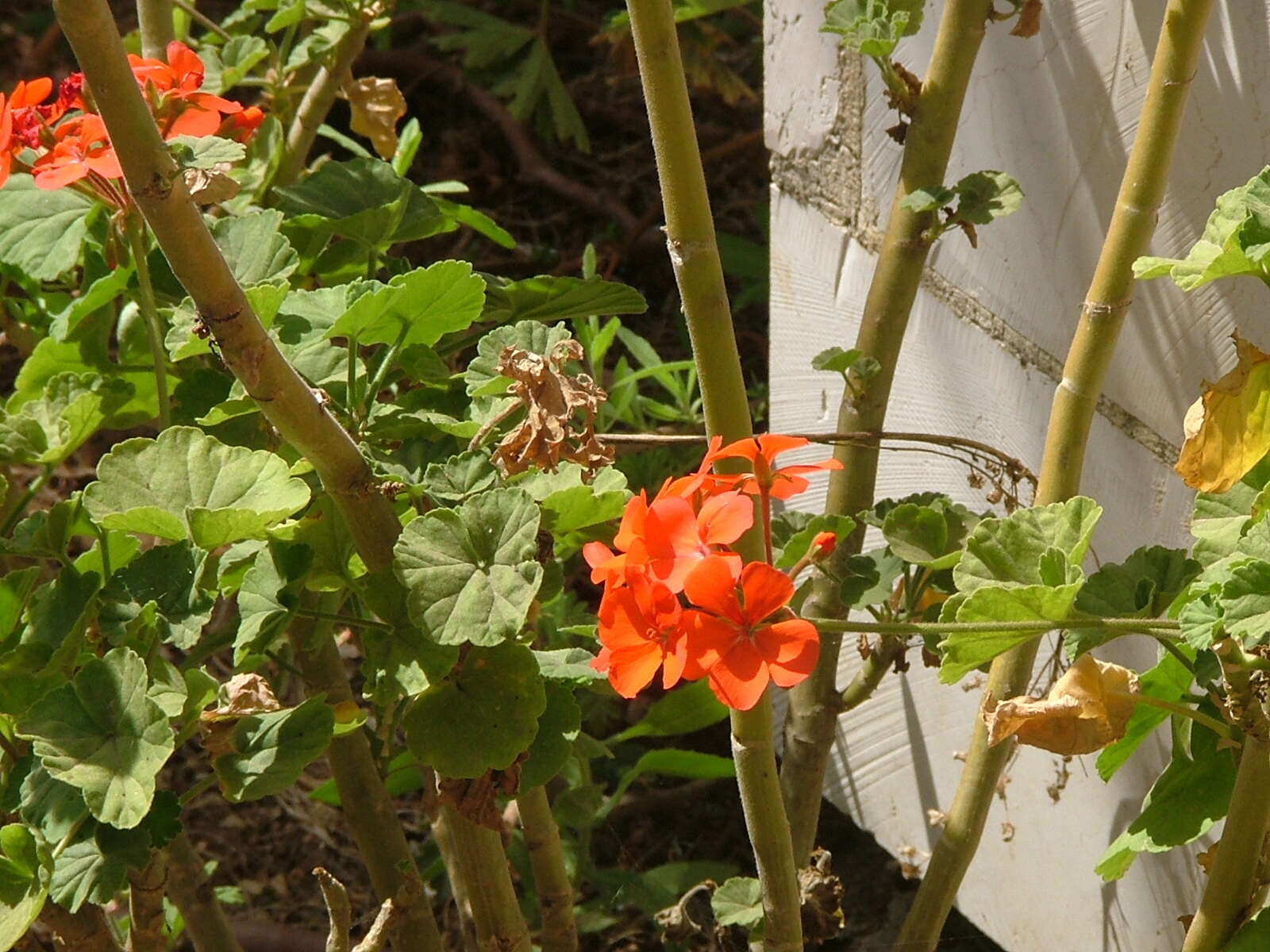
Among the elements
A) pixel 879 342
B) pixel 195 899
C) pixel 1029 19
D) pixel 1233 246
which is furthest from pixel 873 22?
pixel 195 899

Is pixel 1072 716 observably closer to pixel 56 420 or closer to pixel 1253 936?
pixel 1253 936

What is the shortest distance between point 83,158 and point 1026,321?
28.3 inches

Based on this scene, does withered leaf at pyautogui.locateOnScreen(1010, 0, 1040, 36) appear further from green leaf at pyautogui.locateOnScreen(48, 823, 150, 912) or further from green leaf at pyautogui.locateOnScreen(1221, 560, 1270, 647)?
green leaf at pyautogui.locateOnScreen(48, 823, 150, 912)

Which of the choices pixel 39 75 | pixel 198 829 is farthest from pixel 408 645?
pixel 39 75

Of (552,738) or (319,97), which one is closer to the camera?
(552,738)

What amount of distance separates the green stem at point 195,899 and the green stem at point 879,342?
48 cm

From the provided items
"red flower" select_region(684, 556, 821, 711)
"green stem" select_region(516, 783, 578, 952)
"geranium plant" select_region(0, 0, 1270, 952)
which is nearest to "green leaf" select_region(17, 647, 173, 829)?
"geranium plant" select_region(0, 0, 1270, 952)

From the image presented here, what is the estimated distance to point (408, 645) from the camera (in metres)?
0.70

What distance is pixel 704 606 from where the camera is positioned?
22.0 inches

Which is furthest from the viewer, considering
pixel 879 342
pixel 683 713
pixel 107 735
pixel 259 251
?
pixel 683 713

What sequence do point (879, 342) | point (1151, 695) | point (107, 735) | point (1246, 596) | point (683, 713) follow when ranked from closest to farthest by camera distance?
point (1246, 596) < point (107, 735) < point (1151, 695) < point (879, 342) < point (683, 713)

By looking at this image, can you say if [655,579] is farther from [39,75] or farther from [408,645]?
[39,75]

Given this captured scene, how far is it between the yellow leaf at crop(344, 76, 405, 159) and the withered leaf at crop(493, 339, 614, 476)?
1.70 feet

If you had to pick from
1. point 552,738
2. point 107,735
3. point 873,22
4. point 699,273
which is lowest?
point 107,735
